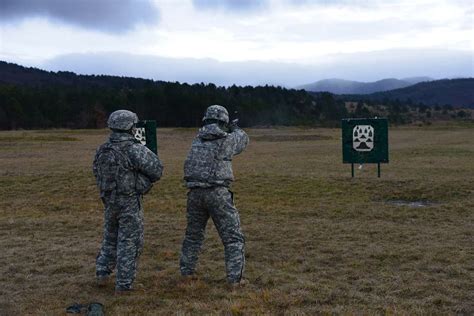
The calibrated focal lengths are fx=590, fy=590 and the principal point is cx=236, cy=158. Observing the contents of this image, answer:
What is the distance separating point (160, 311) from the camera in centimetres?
726

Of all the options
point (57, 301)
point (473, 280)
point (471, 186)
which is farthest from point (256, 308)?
point (471, 186)

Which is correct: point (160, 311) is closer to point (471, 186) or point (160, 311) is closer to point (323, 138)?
point (471, 186)

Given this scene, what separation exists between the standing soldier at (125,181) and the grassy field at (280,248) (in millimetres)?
512

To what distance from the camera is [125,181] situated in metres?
7.90

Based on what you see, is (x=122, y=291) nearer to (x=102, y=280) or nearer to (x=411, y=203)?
(x=102, y=280)

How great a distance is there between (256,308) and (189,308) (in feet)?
2.75

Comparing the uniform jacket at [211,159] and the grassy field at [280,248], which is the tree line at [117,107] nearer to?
the grassy field at [280,248]

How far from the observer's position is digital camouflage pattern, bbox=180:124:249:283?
7.97 meters

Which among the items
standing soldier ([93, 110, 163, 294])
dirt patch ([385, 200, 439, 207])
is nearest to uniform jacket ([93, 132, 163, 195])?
standing soldier ([93, 110, 163, 294])

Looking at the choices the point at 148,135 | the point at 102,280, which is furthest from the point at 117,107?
the point at 102,280

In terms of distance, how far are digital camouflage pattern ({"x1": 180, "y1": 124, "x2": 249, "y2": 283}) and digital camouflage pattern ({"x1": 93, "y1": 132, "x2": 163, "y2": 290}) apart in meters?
0.56

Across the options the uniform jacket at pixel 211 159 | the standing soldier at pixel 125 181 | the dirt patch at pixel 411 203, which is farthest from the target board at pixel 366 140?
the standing soldier at pixel 125 181

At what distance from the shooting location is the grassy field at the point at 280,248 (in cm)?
768

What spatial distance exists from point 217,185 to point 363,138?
13.8 m
